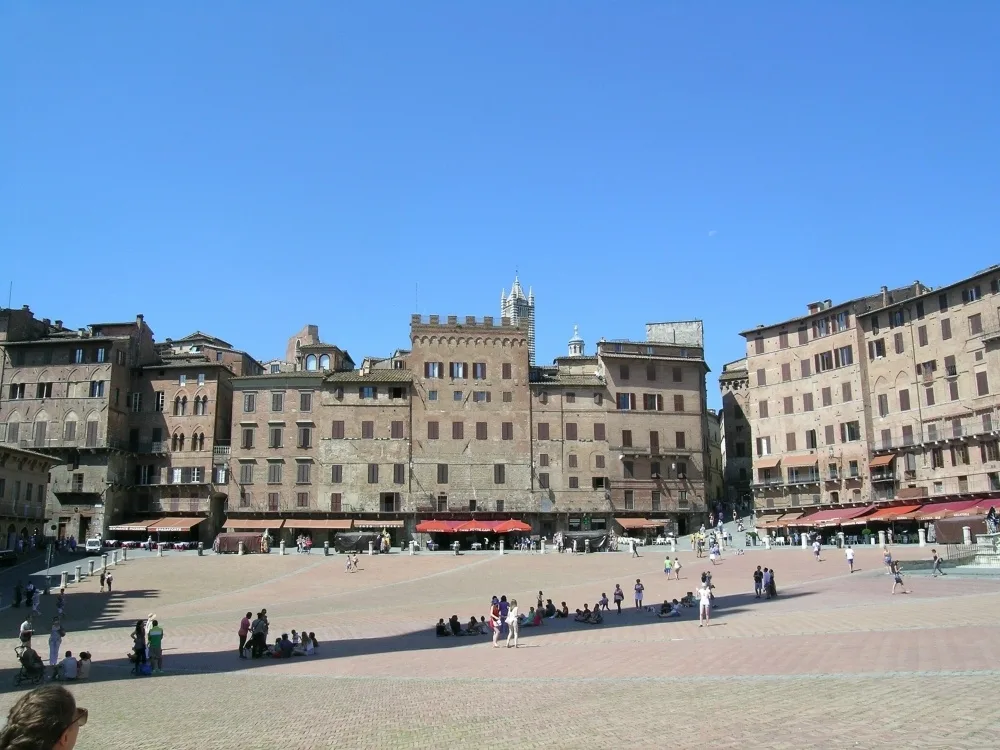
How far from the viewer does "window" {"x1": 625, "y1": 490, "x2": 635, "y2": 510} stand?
73625 millimetres

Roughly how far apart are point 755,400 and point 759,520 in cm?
993

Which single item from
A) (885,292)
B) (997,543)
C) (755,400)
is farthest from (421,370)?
(997,543)

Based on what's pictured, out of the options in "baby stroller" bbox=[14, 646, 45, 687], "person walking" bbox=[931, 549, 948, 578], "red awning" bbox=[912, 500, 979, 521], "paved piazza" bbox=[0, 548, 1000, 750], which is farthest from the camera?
"red awning" bbox=[912, 500, 979, 521]

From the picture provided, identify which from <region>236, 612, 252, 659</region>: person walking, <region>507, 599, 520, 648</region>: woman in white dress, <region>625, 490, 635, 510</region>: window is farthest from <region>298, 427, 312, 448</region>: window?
<region>507, 599, 520, 648</region>: woman in white dress

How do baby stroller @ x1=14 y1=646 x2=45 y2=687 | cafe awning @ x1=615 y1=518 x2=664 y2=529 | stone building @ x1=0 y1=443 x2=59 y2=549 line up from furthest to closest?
1. cafe awning @ x1=615 y1=518 x2=664 y2=529
2. stone building @ x1=0 y1=443 x2=59 y2=549
3. baby stroller @ x1=14 y1=646 x2=45 y2=687

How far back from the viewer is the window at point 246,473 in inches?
2817

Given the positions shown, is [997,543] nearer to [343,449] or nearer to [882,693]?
[882,693]

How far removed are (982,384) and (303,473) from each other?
4948 centimetres

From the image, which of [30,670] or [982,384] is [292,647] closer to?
[30,670]

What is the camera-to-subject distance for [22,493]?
60469 millimetres

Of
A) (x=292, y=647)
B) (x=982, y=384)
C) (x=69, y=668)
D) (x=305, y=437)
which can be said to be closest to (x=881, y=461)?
(x=982, y=384)

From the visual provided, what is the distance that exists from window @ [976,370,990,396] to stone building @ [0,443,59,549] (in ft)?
205

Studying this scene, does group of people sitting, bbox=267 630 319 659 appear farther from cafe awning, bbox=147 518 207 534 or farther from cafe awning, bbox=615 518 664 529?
cafe awning, bbox=615 518 664 529

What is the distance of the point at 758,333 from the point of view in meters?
75.6
